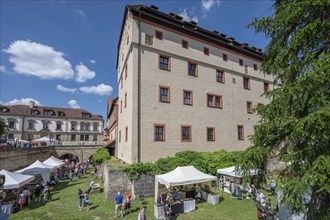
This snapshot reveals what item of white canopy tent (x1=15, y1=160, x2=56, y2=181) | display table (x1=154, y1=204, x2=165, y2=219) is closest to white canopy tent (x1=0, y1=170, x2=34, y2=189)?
white canopy tent (x1=15, y1=160, x2=56, y2=181)

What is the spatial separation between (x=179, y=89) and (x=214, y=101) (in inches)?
179

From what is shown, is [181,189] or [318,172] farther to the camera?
[181,189]

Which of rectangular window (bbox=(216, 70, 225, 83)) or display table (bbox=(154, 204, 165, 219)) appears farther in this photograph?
rectangular window (bbox=(216, 70, 225, 83))

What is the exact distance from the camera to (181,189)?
14180mm

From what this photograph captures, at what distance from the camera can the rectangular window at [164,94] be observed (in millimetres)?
17625

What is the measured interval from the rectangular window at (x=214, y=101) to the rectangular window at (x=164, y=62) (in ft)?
17.8

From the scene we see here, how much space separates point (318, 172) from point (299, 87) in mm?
2474

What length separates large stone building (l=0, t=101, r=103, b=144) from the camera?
48375mm

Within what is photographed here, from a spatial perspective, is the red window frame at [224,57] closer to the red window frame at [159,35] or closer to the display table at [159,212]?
the red window frame at [159,35]

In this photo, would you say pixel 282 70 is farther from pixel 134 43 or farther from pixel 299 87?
pixel 134 43

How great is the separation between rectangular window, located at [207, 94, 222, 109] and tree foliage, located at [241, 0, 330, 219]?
40.7ft

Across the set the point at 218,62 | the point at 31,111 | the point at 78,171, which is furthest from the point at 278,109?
the point at 31,111

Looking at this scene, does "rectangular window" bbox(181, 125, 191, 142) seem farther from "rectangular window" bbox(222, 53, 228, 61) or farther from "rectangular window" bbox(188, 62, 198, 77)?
"rectangular window" bbox(222, 53, 228, 61)

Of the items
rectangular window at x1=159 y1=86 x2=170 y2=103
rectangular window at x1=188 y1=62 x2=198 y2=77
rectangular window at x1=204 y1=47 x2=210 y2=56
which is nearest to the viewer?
rectangular window at x1=159 y1=86 x2=170 y2=103
